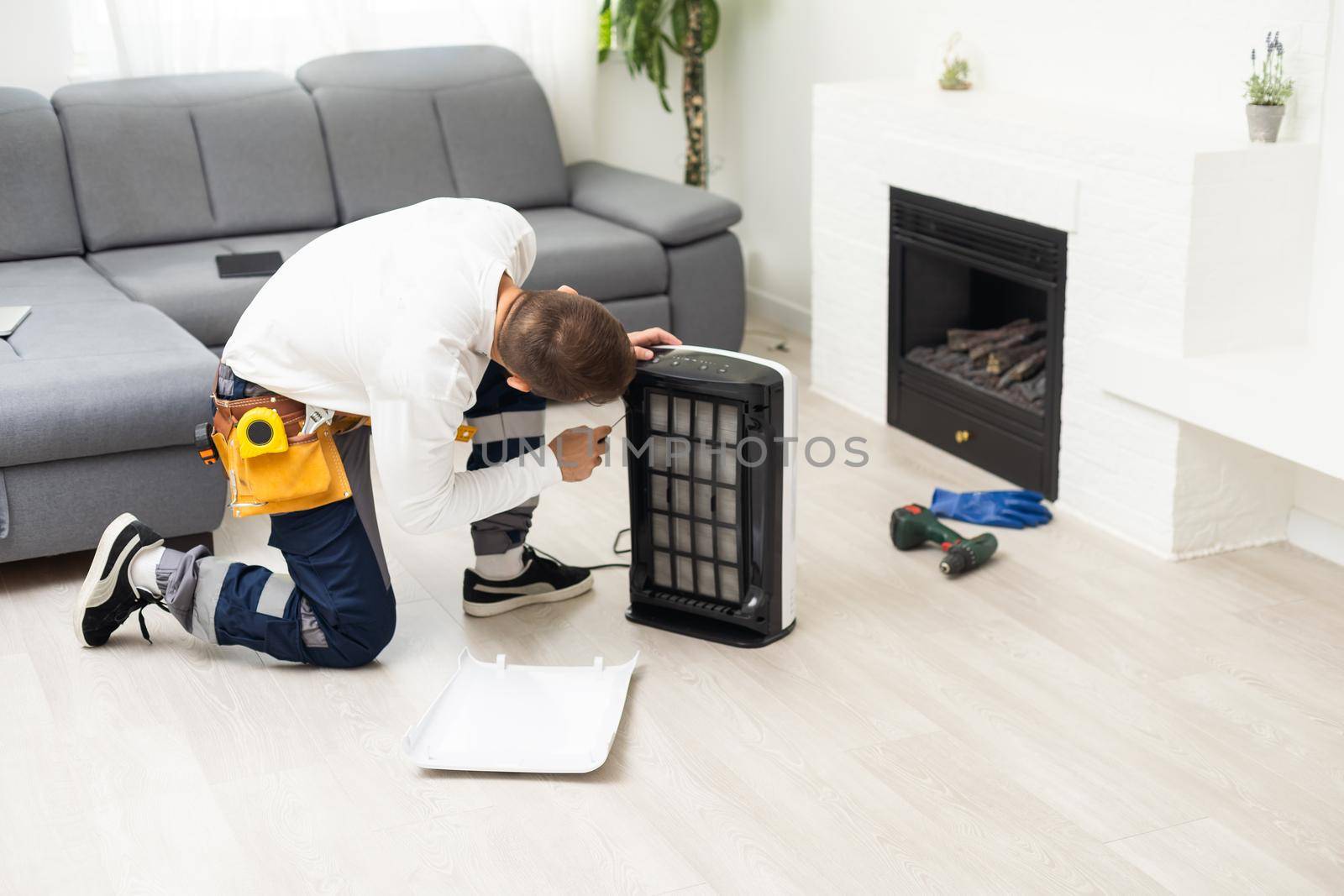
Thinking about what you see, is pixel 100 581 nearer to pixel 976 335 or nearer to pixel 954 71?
pixel 976 335

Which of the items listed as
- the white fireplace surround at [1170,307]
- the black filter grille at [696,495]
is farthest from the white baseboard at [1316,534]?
the black filter grille at [696,495]

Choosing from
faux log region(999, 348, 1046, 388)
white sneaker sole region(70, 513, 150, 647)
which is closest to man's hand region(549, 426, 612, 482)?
white sneaker sole region(70, 513, 150, 647)

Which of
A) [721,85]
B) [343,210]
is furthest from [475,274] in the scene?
[721,85]

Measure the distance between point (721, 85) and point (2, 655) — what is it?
345 centimetres

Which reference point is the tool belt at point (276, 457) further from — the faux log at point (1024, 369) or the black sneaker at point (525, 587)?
the faux log at point (1024, 369)

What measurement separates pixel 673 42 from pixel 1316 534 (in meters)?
2.89

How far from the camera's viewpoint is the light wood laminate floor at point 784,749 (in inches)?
78.0

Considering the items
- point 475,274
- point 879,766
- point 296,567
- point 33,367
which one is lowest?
point 879,766

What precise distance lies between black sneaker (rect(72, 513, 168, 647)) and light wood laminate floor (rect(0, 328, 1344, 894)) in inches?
2.4

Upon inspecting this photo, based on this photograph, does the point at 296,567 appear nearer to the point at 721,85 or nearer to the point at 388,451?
the point at 388,451

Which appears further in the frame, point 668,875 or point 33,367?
point 33,367

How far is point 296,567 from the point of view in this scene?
2.51m

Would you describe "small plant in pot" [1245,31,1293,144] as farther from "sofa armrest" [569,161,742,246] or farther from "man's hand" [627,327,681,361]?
"sofa armrest" [569,161,742,246]

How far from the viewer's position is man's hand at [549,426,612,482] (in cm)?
247
